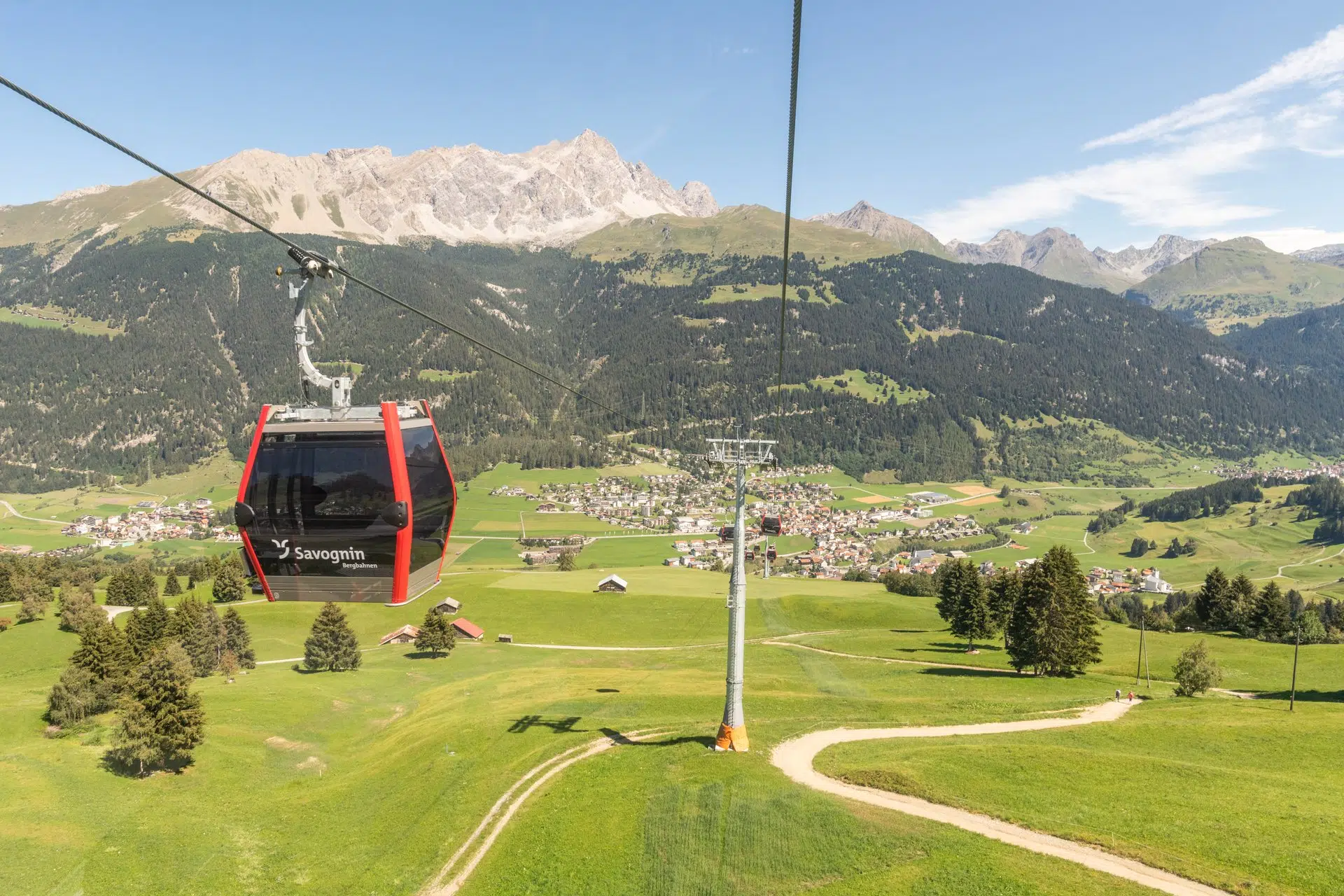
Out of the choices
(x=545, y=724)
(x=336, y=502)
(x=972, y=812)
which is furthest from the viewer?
(x=545, y=724)

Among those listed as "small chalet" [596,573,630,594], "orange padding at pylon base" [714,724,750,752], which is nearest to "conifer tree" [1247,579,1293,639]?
"small chalet" [596,573,630,594]

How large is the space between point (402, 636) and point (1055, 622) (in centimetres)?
8352

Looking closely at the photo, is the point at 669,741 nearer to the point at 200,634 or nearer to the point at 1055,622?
the point at 1055,622

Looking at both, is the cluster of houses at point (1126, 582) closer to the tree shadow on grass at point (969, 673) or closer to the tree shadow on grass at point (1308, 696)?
the tree shadow on grass at point (1308, 696)

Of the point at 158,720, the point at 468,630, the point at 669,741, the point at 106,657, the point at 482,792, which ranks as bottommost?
the point at 468,630

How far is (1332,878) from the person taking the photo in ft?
98.1

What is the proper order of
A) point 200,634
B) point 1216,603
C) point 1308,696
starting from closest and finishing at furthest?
point 1308,696 → point 200,634 → point 1216,603

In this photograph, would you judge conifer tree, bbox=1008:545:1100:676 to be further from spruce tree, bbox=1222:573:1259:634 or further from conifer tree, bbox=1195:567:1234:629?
conifer tree, bbox=1195:567:1234:629

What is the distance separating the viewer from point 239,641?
93375 millimetres

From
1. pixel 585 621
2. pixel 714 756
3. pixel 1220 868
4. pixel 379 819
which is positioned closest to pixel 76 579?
pixel 585 621

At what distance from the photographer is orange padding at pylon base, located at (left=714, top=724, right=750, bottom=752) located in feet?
146

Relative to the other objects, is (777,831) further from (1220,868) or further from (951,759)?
(1220,868)

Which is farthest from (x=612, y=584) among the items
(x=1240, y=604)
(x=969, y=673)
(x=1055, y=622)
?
(x=1240, y=604)

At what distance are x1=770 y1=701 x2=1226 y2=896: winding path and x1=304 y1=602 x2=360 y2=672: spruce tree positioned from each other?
6207cm
